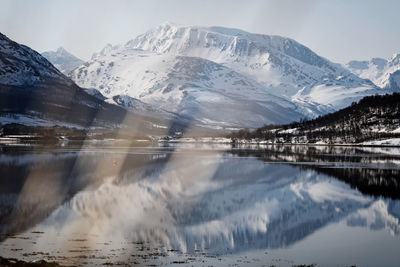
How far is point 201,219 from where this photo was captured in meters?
50.7

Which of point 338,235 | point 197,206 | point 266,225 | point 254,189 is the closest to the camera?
point 338,235

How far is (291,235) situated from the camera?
4359cm

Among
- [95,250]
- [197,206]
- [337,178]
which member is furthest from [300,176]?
[95,250]

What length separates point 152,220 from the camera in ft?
164

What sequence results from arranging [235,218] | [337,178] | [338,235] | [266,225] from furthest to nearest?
[337,178] → [235,218] → [266,225] → [338,235]

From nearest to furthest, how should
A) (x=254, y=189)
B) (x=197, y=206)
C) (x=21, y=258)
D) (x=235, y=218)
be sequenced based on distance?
(x=21, y=258) < (x=235, y=218) < (x=197, y=206) < (x=254, y=189)

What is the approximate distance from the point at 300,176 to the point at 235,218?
139ft

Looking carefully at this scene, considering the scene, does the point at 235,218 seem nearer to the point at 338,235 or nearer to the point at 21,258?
the point at 338,235

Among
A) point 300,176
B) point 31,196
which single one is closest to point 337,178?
point 300,176

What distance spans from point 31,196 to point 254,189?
31.2m

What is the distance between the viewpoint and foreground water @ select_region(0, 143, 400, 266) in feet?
119

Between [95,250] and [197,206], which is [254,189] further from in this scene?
[95,250]

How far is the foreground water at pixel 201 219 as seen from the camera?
119ft

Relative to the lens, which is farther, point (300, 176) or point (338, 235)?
point (300, 176)
